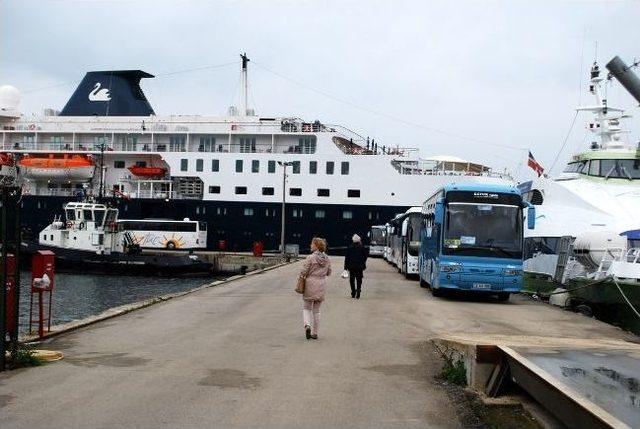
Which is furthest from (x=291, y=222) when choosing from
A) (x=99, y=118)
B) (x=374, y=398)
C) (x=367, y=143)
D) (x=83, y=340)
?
(x=374, y=398)

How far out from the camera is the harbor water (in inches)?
912

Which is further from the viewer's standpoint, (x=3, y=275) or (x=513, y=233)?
(x=513, y=233)

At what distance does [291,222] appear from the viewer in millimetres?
51188

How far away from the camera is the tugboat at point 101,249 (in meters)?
41.3

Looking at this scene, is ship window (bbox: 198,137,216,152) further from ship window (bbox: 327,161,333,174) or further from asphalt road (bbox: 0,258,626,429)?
asphalt road (bbox: 0,258,626,429)

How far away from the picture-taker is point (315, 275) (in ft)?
33.5

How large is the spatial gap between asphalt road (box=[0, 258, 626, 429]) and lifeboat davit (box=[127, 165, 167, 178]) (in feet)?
131

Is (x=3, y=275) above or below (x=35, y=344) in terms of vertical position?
above

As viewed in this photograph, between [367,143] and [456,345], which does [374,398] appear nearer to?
[456,345]

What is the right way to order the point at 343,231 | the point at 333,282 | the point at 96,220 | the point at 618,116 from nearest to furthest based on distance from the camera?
the point at 333,282
the point at 618,116
the point at 96,220
the point at 343,231

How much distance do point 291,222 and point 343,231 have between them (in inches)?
155

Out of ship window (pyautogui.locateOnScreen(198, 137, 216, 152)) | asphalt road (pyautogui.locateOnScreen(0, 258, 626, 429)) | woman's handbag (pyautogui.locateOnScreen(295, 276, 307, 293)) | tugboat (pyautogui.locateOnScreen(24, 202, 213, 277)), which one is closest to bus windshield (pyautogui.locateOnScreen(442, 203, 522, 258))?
asphalt road (pyautogui.locateOnScreen(0, 258, 626, 429))

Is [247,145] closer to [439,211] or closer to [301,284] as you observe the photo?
[439,211]

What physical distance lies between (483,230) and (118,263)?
28966 mm
